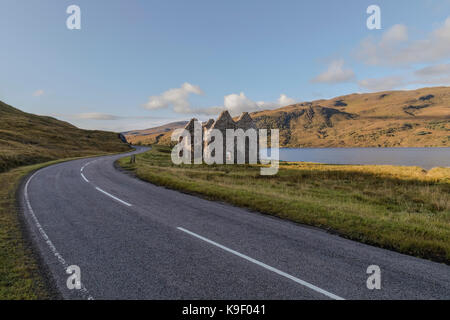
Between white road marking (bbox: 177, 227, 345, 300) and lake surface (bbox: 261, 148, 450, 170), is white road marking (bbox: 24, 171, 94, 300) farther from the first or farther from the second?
lake surface (bbox: 261, 148, 450, 170)

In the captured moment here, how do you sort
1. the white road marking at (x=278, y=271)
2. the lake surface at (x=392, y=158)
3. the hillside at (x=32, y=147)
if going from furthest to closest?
1. the lake surface at (x=392, y=158)
2. the hillside at (x=32, y=147)
3. the white road marking at (x=278, y=271)

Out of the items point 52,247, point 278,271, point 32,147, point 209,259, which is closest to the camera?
point 278,271

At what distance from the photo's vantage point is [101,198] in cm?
1164

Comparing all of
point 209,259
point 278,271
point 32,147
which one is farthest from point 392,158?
point 32,147

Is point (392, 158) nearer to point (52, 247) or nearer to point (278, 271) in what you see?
point (278, 271)

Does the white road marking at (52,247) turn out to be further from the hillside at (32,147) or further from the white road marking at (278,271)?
the hillside at (32,147)

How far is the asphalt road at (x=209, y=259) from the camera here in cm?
437

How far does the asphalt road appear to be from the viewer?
437 cm

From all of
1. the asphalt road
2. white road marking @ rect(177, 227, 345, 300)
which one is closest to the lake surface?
the asphalt road

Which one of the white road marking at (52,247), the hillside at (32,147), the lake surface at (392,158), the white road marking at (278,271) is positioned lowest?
the lake surface at (392,158)

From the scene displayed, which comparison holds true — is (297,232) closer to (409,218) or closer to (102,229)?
(409,218)

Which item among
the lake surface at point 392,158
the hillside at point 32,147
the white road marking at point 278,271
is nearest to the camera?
the white road marking at point 278,271

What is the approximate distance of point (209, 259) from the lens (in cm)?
556

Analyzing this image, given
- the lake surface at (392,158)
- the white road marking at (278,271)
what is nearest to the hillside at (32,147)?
the white road marking at (278,271)
